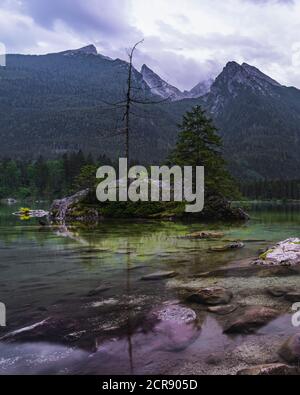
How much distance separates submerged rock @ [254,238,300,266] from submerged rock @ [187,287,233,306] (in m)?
3.01

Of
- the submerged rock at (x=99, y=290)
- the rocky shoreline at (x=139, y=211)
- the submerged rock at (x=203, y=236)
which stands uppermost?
the rocky shoreline at (x=139, y=211)

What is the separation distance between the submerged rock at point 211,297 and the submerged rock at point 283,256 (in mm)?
3007

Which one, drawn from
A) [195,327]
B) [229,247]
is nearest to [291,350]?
[195,327]

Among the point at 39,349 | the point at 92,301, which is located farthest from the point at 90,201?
the point at 39,349

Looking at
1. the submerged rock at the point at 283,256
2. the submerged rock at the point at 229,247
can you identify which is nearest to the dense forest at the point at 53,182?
the submerged rock at the point at 229,247

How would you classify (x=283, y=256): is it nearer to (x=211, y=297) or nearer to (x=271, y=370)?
(x=211, y=297)

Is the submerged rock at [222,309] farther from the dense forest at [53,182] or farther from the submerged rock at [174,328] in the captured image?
the dense forest at [53,182]

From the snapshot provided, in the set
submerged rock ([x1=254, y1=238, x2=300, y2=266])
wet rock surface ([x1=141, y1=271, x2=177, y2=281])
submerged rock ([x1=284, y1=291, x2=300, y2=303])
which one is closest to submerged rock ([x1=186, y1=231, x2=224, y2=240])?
submerged rock ([x1=254, y1=238, x2=300, y2=266])

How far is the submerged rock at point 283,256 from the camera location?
28.9 feet
